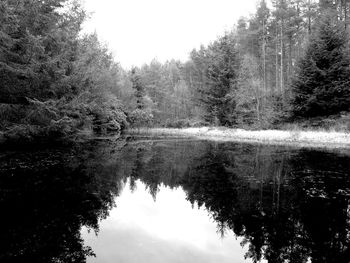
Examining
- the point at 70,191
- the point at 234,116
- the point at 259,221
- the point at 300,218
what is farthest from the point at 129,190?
the point at 234,116

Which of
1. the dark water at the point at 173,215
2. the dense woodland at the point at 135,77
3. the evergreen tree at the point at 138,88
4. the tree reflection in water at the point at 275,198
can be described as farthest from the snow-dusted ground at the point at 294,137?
the evergreen tree at the point at 138,88

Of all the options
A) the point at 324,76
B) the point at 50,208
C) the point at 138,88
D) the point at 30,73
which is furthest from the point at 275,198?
the point at 138,88

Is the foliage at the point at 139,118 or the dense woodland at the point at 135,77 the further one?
the foliage at the point at 139,118

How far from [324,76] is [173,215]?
81.0ft

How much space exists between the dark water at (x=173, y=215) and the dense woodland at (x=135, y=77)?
589cm

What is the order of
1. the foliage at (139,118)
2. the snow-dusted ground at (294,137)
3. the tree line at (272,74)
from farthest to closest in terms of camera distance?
the foliage at (139,118) < the tree line at (272,74) < the snow-dusted ground at (294,137)

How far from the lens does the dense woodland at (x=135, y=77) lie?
15531 millimetres

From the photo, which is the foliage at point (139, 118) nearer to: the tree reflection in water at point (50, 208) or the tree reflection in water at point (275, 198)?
the tree reflection in water at point (275, 198)

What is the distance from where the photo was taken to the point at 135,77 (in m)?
56.4

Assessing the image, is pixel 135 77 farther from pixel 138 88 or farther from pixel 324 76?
pixel 324 76

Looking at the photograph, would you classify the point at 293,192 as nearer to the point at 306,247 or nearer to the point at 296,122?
the point at 306,247

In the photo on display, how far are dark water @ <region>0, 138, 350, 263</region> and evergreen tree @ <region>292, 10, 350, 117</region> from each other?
52.5 ft

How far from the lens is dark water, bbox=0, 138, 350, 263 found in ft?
16.3

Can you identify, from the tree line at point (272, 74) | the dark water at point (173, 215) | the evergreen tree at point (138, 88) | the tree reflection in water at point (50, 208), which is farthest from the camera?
the evergreen tree at point (138, 88)
